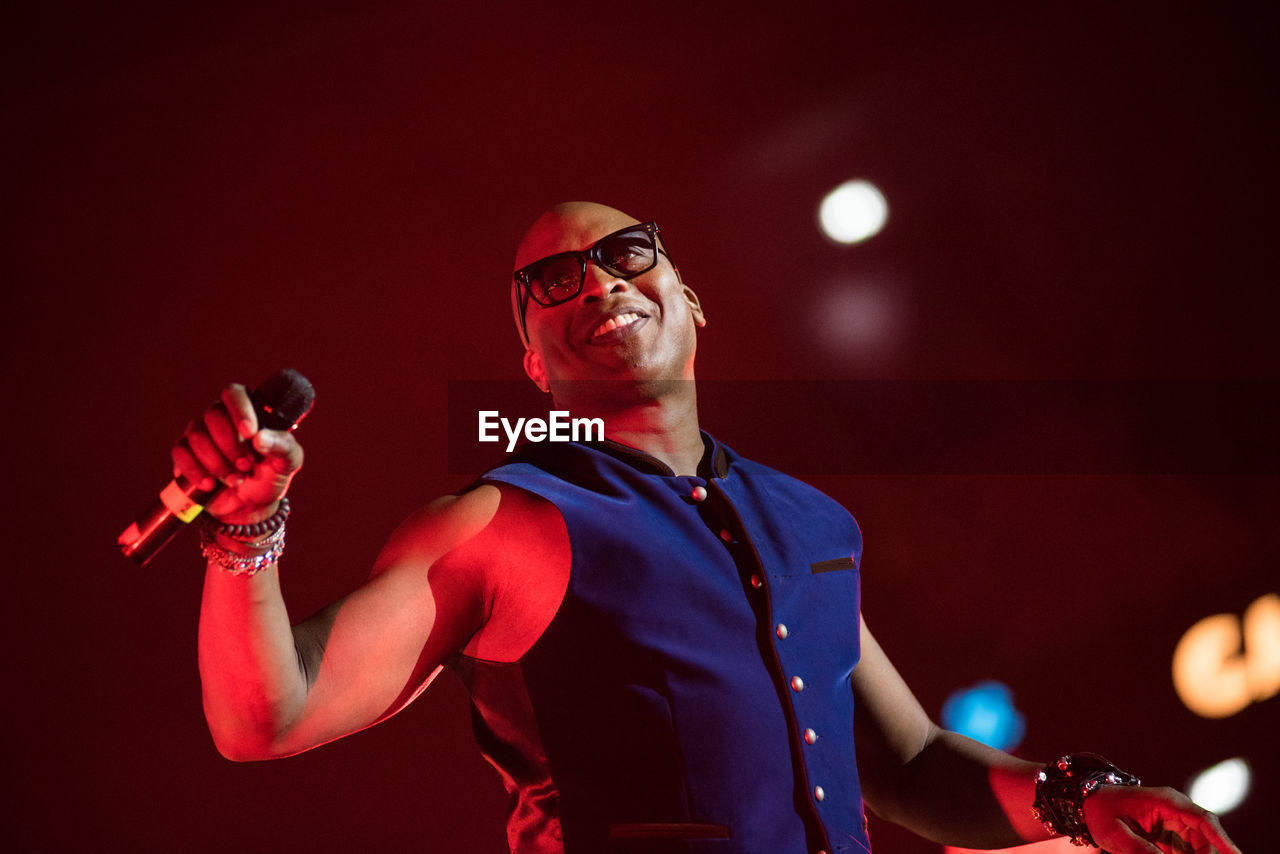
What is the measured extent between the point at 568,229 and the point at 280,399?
0.99m

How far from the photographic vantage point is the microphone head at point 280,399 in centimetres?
96

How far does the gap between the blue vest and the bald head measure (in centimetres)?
51

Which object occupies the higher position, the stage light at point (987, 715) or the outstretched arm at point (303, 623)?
the outstretched arm at point (303, 623)

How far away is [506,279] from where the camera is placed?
2.41 m

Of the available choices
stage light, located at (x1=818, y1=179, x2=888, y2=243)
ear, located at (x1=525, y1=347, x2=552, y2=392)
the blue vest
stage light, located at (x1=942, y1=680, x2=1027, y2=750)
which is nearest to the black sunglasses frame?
ear, located at (x1=525, y1=347, x2=552, y2=392)

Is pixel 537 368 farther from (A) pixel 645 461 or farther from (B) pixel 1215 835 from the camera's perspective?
(B) pixel 1215 835

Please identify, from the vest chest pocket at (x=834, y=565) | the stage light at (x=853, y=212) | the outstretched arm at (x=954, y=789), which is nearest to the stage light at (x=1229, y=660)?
the outstretched arm at (x=954, y=789)

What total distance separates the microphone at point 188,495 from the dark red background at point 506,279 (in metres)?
1.23

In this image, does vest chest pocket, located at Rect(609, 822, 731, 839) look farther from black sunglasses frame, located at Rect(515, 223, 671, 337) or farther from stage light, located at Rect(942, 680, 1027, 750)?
stage light, located at Rect(942, 680, 1027, 750)

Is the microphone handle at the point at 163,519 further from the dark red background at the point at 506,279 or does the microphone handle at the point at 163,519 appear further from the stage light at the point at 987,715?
the stage light at the point at 987,715

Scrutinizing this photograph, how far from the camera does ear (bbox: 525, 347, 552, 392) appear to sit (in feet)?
6.31

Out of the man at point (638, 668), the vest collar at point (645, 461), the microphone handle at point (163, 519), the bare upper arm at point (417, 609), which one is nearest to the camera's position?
the microphone handle at point (163, 519)

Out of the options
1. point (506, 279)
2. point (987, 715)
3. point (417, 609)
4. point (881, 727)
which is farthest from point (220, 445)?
point (987, 715)

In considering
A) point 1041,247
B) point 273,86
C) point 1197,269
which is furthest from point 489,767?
point 1197,269
